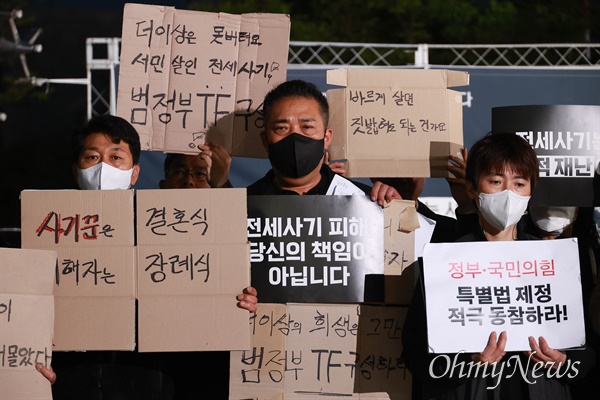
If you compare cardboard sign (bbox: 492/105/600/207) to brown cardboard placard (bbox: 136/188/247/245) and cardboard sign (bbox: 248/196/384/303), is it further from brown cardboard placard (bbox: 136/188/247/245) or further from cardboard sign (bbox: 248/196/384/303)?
brown cardboard placard (bbox: 136/188/247/245)

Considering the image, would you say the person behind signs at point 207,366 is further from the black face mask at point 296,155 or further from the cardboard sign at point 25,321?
the cardboard sign at point 25,321

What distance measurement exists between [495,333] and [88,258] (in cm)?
163

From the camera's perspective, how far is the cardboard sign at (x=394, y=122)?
4.29m

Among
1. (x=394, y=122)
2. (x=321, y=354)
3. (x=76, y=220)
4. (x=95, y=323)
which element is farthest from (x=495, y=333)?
(x=76, y=220)

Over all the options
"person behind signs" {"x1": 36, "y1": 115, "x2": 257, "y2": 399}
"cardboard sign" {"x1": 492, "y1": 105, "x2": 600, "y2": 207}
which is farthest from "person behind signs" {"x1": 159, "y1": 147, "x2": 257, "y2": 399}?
"cardboard sign" {"x1": 492, "y1": 105, "x2": 600, "y2": 207}

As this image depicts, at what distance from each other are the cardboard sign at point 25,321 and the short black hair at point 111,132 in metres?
0.64

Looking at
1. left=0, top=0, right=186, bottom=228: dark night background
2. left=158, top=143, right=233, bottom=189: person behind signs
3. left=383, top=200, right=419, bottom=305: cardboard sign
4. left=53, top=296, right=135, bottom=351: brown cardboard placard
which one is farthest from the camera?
left=0, top=0, right=186, bottom=228: dark night background

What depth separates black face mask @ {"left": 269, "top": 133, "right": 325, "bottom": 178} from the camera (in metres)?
3.98

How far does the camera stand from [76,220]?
3.79m

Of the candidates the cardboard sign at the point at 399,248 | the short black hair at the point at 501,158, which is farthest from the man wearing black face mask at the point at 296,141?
the short black hair at the point at 501,158

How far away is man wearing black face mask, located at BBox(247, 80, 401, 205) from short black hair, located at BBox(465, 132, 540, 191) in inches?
17.0

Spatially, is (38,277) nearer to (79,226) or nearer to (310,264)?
(79,226)

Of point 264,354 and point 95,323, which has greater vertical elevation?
point 95,323

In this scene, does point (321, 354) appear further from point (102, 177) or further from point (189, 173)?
point (189, 173)
